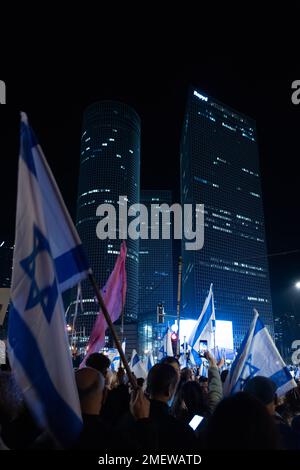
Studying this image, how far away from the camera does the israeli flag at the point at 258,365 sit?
21.5ft

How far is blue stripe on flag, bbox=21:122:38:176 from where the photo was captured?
3.89m

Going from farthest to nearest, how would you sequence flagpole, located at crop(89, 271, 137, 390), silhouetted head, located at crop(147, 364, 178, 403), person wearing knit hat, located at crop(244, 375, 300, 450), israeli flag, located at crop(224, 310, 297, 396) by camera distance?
israeli flag, located at crop(224, 310, 297, 396) → silhouetted head, located at crop(147, 364, 178, 403) → person wearing knit hat, located at crop(244, 375, 300, 450) → flagpole, located at crop(89, 271, 137, 390)

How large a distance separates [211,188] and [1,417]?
7164 inches

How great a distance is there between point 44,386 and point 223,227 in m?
178

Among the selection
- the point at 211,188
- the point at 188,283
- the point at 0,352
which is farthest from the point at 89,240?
the point at 0,352

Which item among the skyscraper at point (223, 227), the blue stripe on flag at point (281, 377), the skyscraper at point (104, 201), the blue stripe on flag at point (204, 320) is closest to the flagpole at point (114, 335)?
the blue stripe on flag at point (281, 377)

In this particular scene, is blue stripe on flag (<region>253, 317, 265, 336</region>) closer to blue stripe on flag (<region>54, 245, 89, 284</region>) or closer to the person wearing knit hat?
the person wearing knit hat

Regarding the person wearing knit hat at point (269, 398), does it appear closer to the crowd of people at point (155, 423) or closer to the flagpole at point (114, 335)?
the crowd of people at point (155, 423)

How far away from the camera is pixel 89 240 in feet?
563

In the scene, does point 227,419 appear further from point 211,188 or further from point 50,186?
point 211,188

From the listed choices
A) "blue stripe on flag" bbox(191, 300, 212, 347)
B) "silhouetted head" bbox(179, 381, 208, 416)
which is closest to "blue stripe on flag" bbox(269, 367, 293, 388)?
A: "silhouetted head" bbox(179, 381, 208, 416)

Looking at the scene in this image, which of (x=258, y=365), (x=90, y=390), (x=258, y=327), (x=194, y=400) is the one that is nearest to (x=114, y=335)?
(x=90, y=390)

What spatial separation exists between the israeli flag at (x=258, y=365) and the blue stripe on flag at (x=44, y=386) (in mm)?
3868

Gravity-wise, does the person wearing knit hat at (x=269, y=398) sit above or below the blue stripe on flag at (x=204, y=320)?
below
